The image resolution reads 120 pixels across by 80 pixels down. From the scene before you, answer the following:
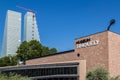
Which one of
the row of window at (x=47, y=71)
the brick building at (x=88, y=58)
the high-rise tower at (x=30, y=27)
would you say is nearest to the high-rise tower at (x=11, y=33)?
the high-rise tower at (x=30, y=27)

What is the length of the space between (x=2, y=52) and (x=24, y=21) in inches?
1288

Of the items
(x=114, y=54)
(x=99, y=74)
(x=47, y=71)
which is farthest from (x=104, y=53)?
(x=47, y=71)

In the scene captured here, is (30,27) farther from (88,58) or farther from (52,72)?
(88,58)

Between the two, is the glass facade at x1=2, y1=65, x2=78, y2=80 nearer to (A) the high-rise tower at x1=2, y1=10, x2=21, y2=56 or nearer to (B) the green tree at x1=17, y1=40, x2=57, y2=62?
(B) the green tree at x1=17, y1=40, x2=57, y2=62

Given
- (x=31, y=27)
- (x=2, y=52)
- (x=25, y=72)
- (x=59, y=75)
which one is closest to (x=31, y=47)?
(x=25, y=72)

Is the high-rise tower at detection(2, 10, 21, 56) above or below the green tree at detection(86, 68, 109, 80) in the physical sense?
above

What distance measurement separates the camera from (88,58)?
48094 millimetres

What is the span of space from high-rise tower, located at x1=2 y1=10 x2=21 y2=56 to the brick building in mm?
105537

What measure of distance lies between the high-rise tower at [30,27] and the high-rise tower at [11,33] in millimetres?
6327

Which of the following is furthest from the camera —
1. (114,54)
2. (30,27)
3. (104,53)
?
(30,27)

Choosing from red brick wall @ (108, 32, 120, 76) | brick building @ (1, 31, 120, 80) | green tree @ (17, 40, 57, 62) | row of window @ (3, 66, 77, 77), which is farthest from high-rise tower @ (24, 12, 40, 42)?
red brick wall @ (108, 32, 120, 76)

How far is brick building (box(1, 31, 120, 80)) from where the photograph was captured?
1809 inches

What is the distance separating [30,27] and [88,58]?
5358 inches

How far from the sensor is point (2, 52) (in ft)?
535
